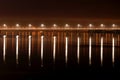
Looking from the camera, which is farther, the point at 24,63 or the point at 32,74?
the point at 24,63

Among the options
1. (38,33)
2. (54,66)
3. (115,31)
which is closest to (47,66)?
(54,66)

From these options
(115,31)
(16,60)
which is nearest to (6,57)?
(16,60)

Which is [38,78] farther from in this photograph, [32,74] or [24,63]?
[24,63]

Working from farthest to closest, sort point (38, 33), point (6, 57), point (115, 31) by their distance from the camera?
point (38, 33), point (115, 31), point (6, 57)

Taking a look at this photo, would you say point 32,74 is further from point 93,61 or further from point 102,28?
point 102,28

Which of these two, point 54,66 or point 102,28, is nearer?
point 54,66

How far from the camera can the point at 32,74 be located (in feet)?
35.0

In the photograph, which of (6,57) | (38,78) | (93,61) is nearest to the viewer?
(38,78)

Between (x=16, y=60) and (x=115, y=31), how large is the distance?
71.6 ft

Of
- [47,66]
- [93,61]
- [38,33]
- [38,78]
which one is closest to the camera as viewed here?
[38,78]

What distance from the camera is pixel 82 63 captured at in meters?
12.8

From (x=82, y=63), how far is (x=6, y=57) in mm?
3255

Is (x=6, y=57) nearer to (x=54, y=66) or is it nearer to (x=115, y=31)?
(x=54, y=66)

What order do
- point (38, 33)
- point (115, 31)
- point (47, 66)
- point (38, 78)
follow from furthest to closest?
point (38, 33) < point (115, 31) < point (47, 66) < point (38, 78)
